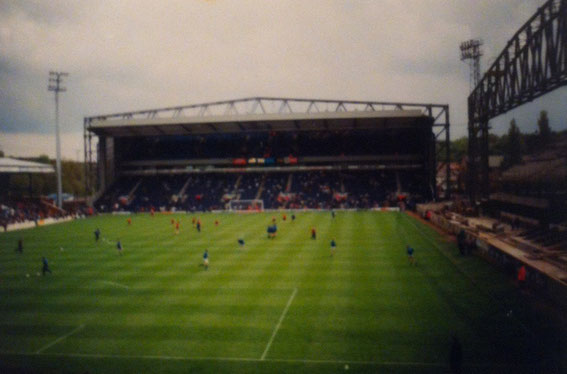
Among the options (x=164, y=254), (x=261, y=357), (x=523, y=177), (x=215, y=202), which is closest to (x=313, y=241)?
(x=164, y=254)

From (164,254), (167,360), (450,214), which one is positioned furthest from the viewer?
(450,214)

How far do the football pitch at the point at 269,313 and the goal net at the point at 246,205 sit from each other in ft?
110

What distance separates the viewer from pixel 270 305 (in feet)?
58.2

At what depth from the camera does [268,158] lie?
247 feet

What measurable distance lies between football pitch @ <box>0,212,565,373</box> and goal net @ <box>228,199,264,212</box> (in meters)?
33.6

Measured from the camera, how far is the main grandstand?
215ft

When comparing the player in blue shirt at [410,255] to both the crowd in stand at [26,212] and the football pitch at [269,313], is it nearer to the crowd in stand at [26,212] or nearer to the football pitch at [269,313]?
the football pitch at [269,313]

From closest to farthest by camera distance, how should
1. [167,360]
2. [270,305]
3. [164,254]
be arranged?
[167,360]
[270,305]
[164,254]

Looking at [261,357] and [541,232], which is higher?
[541,232]

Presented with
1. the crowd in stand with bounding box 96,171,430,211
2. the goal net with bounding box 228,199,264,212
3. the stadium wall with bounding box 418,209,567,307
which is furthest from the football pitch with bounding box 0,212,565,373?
the crowd in stand with bounding box 96,171,430,211

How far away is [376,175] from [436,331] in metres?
58.5

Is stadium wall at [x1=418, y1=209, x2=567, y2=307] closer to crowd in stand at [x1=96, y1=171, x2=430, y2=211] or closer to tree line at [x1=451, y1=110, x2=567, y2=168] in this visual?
tree line at [x1=451, y1=110, x2=567, y2=168]

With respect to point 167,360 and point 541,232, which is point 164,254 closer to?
point 167,360

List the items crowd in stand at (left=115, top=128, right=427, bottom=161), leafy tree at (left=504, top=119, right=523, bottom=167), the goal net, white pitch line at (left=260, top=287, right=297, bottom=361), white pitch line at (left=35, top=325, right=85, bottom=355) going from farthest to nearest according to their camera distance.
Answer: crowd in stand at (left=115, top=128, right=427, bottom=161)
the goal net
leafy tree at (left=504, top=119, right=523, bottom=167)
white pitch line at (left=35, top=325, right=85, bottom=355)
white pitch line at (left=260, top=287, right=297, bottom=361)
